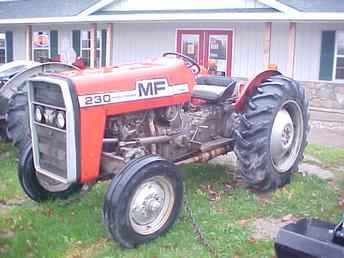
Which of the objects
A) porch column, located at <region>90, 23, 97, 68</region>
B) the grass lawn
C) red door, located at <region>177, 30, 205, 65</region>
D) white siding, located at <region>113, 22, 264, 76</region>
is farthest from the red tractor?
porch column, located at <region>90, 23, 97, 68</region>

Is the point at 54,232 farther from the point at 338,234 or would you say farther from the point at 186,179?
the point at 338,234

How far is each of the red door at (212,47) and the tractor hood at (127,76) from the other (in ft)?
37.0

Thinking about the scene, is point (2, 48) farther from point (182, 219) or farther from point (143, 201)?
point (143, 201)

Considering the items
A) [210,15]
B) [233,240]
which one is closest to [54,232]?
[233,240]

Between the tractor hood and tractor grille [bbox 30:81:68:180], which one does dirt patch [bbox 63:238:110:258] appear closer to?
tractor grille [bbox 30:81:68:180]

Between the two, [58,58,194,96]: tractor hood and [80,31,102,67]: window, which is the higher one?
[58,58,194,96]: tractor hood

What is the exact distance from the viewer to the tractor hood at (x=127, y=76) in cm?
424

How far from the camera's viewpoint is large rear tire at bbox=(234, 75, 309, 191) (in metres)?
5.25

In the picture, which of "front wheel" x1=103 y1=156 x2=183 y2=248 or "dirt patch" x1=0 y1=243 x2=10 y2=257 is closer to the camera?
"front wheel" x1=103 y1=156 x2=183 y2=248

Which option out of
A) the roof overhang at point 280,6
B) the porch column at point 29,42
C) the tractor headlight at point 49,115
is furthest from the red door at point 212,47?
the tractor headlight at point 49,115

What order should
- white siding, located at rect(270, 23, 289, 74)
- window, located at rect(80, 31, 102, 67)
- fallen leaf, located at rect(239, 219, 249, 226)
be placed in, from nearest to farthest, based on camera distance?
fallen leaf, located at rect(239, 219, 249, 226) → white siding, located at rect(270, 23, 289, 74) → window, located at rect(80, 31, 102, 67)

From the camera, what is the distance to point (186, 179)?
6.09 m

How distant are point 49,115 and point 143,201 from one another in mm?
1067

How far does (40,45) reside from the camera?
72.7 ft
